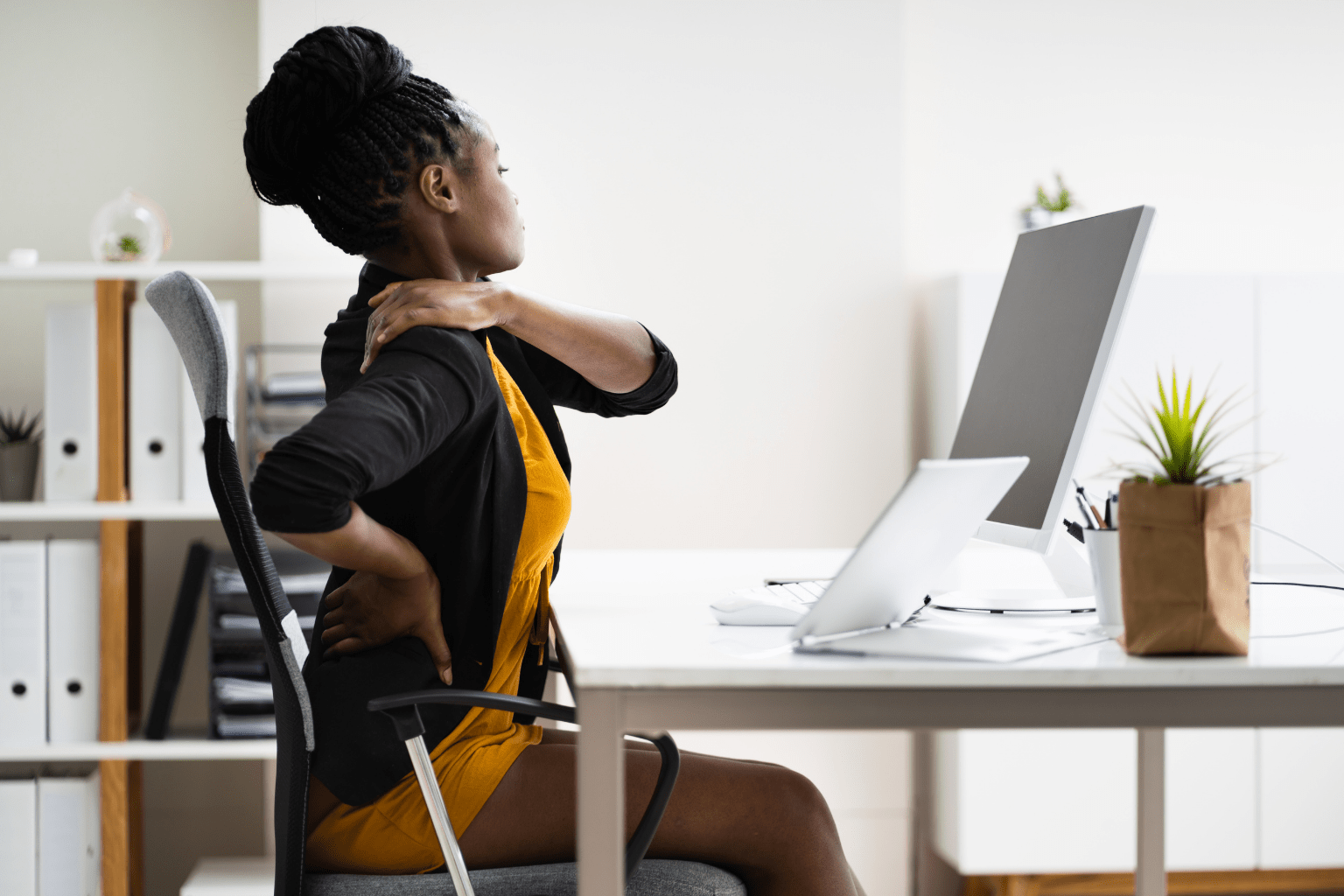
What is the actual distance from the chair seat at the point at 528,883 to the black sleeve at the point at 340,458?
373mm

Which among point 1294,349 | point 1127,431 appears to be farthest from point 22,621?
point 1294,349

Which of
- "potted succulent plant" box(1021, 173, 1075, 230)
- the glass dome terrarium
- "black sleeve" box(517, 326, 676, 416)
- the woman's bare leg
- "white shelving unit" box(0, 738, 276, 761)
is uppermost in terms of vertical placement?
"potted succulent plant" box(1021, 173, 1075, 230)

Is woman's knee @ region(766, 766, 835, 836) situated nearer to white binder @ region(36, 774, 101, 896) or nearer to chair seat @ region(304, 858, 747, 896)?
chair seat @ region(304, 858, 747, 896)

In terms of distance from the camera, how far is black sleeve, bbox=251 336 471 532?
0.90 metres

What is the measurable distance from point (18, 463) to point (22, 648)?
0.42 meters

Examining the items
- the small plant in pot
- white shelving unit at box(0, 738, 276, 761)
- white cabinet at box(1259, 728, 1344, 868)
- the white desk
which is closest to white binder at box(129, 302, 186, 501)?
white shelving unit at box(0, 738, 276, 761)

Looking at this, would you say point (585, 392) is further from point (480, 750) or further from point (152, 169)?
point (152, 169)

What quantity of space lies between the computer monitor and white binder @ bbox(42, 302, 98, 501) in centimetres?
188

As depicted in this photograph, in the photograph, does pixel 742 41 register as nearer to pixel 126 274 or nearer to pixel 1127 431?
pixel 1127 431

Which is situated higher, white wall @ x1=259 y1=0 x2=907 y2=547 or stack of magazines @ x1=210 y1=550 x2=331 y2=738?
white wall @ x1=259 y1=0 x2=907 y2=547

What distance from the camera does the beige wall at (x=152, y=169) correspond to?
2.80 metres

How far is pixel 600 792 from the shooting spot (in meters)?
0.88

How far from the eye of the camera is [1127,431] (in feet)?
8.71

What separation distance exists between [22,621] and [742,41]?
6.95ft
